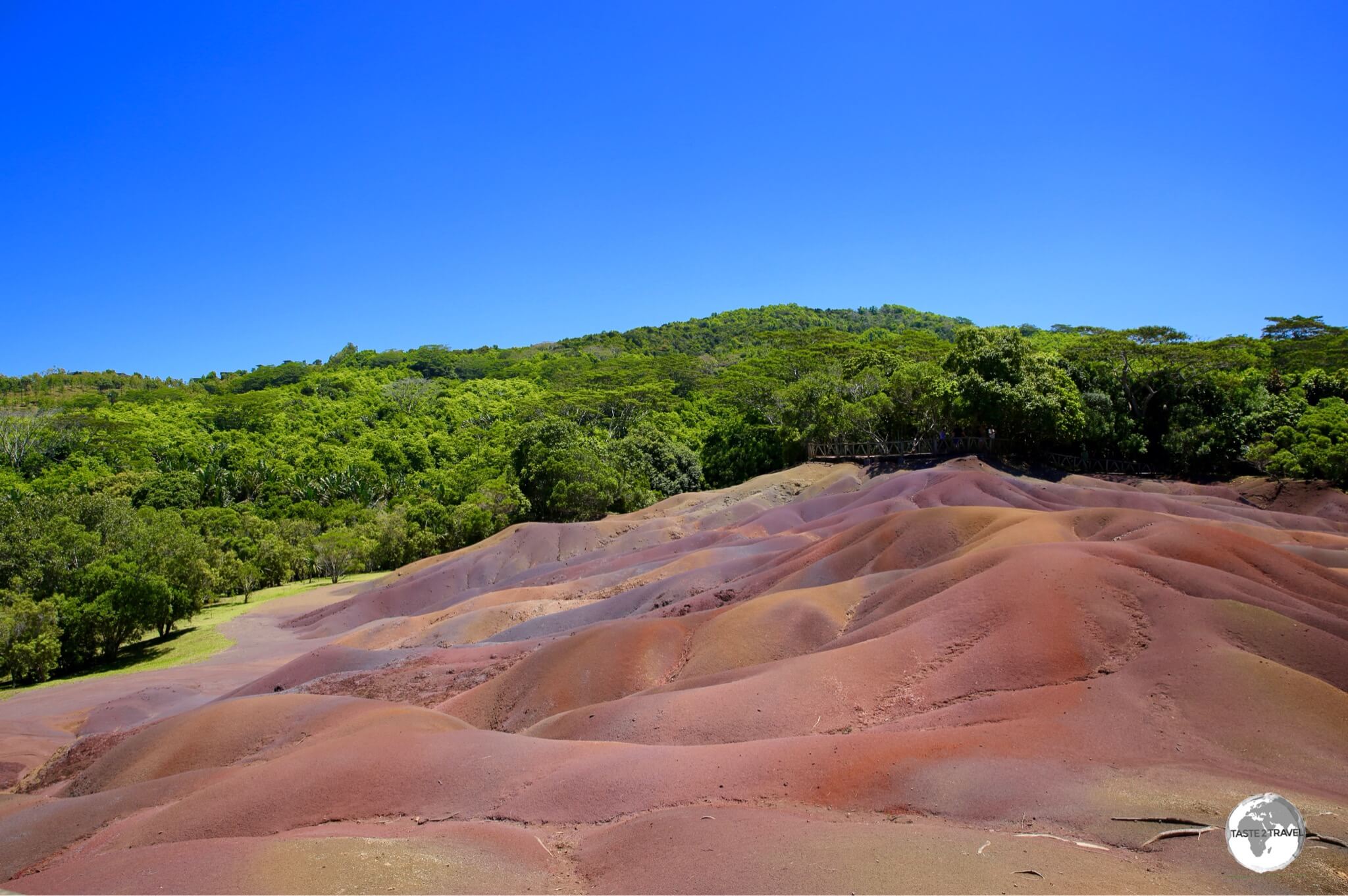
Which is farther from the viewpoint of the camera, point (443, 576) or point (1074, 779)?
point (443, 576)

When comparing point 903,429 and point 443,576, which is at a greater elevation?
point 903,429

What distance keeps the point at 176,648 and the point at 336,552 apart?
16.6 m

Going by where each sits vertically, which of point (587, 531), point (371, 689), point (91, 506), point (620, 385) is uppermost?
point (620, 385)

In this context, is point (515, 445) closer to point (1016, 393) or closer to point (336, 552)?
point (336, 552)

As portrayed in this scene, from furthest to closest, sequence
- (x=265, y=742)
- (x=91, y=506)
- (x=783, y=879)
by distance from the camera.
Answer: (x=91, y=506)
(x=265, y=742)
(x=783, y=879)

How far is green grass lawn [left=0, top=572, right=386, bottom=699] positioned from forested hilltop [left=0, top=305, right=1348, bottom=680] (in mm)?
865

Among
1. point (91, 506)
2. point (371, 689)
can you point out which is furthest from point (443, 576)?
point (371, 689)

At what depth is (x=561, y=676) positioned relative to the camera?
22.5 meters

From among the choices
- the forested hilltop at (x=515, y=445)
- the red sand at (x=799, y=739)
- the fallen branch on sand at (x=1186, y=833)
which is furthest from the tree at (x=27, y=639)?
the fallen branch on sand at (x=1186, y=833)

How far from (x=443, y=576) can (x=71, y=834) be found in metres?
31.2

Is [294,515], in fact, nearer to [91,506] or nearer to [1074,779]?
[91,506]

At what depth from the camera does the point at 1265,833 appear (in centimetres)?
1010

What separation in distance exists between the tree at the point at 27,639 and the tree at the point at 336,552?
21245 millimetres

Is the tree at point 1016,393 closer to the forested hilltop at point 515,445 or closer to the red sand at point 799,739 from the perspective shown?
the forested hilltop at point 515,445
